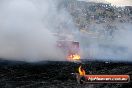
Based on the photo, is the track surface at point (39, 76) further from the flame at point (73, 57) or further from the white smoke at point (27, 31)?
the flame at point (73, 57)

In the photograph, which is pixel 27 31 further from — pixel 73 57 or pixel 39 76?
pixel 39 76

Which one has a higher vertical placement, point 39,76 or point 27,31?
point 27,31

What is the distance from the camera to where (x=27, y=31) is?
248 ft

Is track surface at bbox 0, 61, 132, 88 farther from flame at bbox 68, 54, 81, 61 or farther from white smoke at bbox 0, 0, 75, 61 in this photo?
flame at bbox 68, 54, 81, 61

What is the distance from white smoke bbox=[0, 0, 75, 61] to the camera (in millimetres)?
72875

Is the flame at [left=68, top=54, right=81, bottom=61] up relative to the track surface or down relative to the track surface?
up

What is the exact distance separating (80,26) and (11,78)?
9359cm

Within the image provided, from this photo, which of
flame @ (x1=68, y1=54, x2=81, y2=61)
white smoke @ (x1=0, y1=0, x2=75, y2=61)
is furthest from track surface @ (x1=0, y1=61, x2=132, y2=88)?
flame @ (x1=68, y1=54, x2=81, y2=61)

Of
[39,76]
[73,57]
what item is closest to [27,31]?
[73,57]

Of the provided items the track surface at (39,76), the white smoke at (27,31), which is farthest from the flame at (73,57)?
the track surface at (39,76)

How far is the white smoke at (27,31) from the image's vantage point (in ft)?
239

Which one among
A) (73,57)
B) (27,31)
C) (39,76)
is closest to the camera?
(39,76)

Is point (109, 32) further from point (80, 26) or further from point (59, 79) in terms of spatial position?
point (59, 79)

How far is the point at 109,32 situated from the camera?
524ft
